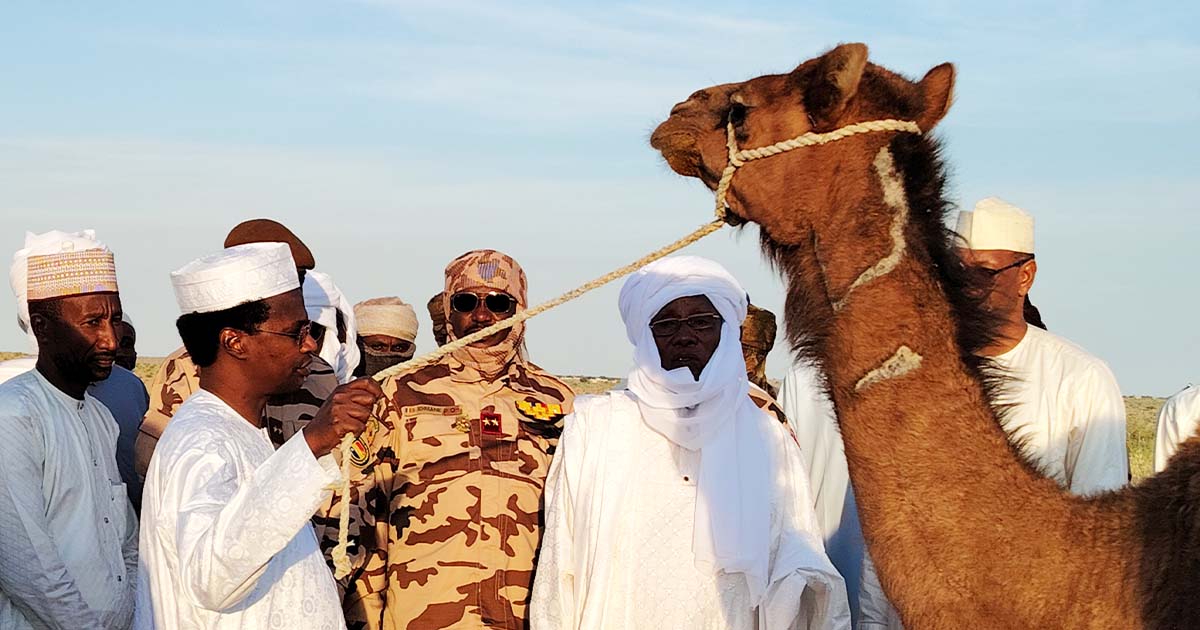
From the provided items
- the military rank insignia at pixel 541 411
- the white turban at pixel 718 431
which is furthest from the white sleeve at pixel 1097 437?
the military rank insignia at pixel 541 411

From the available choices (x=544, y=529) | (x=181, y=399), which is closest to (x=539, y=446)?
(x=544, y=529)

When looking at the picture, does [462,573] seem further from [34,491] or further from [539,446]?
[34,491]

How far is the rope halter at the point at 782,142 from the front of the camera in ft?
12.4

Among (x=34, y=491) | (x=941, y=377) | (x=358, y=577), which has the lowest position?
(x=358, y=577)

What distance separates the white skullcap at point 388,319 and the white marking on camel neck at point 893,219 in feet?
17.9

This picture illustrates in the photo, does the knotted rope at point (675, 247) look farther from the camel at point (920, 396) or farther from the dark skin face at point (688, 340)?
the dark skin face at point (688, 340)

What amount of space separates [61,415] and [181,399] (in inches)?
24.8

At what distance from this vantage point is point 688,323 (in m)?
5.20

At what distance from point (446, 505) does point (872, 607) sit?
176 cm

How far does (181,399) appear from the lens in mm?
5281

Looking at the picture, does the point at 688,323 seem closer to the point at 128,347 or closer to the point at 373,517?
the point at 373,517

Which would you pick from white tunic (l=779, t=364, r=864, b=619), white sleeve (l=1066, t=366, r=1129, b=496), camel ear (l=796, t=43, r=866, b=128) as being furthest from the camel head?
white tunic (l=779, t=364, r=864, b=619)

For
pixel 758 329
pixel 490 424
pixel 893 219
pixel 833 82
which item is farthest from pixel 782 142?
pixel 758 329

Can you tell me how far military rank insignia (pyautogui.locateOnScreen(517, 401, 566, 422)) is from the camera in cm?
547
